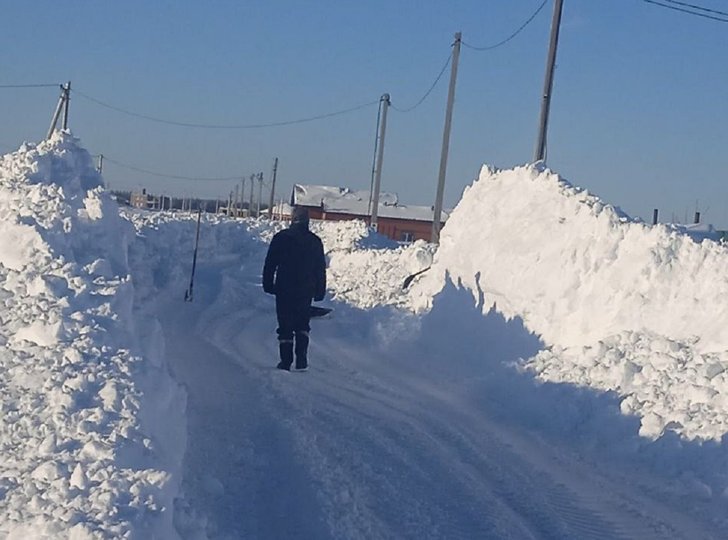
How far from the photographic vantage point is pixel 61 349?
6477mm

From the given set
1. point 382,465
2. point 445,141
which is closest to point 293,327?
point 382,465

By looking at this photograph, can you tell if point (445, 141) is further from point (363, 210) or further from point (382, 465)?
point (363, 210)

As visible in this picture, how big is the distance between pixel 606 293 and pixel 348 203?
75715 mm

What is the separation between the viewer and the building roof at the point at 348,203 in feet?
270

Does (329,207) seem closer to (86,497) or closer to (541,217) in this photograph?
(541,217)

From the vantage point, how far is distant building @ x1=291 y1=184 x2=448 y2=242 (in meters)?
74.1

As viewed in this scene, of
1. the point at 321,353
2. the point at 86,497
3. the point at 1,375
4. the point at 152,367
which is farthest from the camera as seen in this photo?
the point at 321,353

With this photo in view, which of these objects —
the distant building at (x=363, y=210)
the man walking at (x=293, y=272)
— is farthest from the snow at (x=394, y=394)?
the distant building at (x=363, y=210)

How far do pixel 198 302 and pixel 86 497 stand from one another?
1469 cm

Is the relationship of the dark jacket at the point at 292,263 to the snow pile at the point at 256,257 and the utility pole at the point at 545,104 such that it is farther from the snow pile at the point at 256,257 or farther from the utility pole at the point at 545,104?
the utility pole at the point at 545,104

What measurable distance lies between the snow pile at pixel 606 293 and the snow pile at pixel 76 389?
4.25m

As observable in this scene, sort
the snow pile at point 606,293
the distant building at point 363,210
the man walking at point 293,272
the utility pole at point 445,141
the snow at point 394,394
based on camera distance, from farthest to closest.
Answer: the distant building at point 363,210 → the utility pole at point 445,141 → the man walking at point 293,272 → the snow pile at point 606,293 → the snow at point 394,394

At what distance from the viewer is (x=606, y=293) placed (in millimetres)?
11242

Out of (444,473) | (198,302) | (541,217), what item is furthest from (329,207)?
(444,473)
